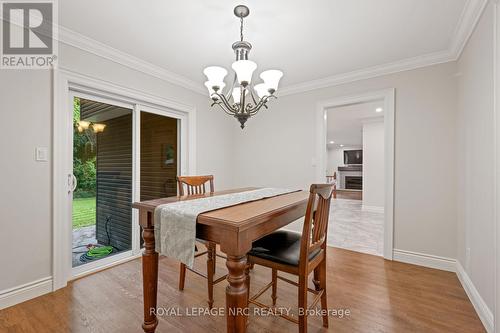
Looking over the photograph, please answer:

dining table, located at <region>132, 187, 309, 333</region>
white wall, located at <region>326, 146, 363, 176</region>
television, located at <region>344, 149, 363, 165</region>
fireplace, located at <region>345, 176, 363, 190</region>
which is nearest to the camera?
dining table, located at <region>132, 187, 309, 333</region>

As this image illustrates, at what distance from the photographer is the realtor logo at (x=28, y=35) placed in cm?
181

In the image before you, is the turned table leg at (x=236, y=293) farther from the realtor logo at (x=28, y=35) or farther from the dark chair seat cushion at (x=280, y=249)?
the realtor logo at (x=28, y=35)

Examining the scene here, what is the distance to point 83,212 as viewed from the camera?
2484 mm

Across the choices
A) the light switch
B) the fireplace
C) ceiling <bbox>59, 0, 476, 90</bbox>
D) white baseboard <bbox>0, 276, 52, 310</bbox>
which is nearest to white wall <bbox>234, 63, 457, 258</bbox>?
ceiling <bbox>59, 0, 476, 90</bbox>

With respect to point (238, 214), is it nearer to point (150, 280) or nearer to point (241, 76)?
point (150, 280)

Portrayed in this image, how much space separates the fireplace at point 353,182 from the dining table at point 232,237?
34.1 ft

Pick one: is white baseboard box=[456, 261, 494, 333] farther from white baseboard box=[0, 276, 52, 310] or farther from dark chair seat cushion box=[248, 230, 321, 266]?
white baseboard box=[0, 276, 52, 310]

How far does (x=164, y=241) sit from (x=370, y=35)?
2.50 metres

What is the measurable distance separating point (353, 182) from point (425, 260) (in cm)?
889

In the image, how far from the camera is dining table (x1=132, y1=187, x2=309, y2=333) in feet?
3.69

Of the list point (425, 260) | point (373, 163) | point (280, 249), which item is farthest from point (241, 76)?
point (373, 163)

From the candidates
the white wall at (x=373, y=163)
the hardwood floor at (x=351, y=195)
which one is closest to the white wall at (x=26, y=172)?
the white wall at (x=373, y=163)

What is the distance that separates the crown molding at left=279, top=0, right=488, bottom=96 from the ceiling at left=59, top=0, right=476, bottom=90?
0.7 inches

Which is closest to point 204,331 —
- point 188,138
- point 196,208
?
point 196,208
